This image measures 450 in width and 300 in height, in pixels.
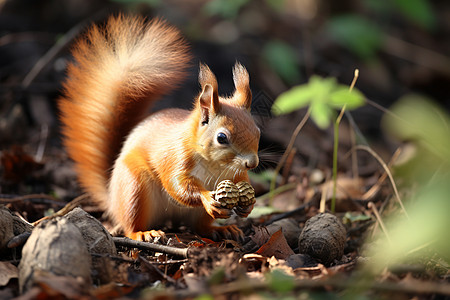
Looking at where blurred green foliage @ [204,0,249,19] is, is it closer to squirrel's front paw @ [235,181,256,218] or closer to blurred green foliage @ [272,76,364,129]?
blurred green foliage @ [272,76,364,129]

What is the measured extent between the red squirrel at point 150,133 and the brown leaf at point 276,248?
0.50 feet

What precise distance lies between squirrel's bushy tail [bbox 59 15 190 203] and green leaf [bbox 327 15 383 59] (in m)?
3.05

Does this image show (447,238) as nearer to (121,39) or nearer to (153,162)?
(153,162)

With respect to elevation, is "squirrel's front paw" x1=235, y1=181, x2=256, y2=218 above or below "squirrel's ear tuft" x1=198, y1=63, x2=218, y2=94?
below

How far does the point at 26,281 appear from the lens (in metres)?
1.19

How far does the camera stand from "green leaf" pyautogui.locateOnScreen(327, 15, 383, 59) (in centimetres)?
470

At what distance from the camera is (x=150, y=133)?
78.5 inches

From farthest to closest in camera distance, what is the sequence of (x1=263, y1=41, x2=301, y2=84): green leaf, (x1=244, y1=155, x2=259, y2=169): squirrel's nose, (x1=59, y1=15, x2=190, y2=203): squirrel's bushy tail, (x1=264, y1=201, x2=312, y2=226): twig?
(x1=263, y1=41, x2=301, y2=84): green leaf → (x1=264, y1=201, x2=312, y2=226): twig → (x1=59, y1=15, x2=190, y2=203): squirrel's bushy tail → (x1=244, y1=155, x2=259, y2=169): squirrel's nose

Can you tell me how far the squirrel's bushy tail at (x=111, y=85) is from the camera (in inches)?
79.6

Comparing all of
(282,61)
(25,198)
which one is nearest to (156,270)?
(25,198)

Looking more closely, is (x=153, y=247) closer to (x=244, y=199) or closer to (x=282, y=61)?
(x=244, y=199)

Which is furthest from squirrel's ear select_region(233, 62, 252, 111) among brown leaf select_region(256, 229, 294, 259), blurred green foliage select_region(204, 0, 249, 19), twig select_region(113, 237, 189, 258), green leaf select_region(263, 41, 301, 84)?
blurred green foliage select_region(204, 0, 249, 19)

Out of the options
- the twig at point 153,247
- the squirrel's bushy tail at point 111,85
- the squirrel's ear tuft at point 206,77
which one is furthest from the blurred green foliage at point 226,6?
the twig at point 153,247

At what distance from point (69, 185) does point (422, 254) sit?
6.36 ft
